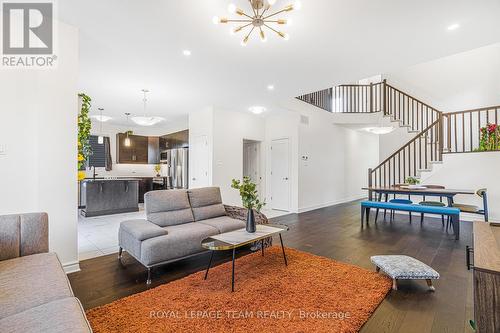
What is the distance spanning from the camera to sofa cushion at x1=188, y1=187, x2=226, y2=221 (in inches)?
152

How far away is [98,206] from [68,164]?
3877 mm

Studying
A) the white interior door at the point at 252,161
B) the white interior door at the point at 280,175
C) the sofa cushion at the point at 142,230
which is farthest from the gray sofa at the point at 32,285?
the white interior door at the point at 252,161

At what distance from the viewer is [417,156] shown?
281 inches

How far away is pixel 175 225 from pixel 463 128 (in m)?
6.77

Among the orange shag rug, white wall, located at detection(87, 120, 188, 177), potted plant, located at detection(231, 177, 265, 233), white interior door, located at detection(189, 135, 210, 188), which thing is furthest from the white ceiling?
white wall, located at detection(87, 120, 188, 177)

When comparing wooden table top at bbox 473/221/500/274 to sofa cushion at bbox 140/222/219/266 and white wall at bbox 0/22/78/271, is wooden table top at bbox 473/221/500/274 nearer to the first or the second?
sofa cushion at bbox 140/222/219/266

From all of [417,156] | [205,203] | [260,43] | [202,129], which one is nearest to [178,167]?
[202,129]

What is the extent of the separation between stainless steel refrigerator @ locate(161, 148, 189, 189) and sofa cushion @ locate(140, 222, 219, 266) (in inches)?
170

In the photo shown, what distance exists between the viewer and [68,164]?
2.95 m

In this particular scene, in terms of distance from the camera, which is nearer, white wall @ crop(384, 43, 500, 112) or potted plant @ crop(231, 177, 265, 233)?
potted plant @ crop(231, 177, 265, 233)

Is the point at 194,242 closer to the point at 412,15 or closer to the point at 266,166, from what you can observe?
the point at 412,15

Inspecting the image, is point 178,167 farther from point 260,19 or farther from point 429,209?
point 429,209

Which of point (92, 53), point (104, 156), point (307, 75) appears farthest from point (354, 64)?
point (104, 156)

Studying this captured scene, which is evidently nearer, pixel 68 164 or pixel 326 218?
pixel 68 164
